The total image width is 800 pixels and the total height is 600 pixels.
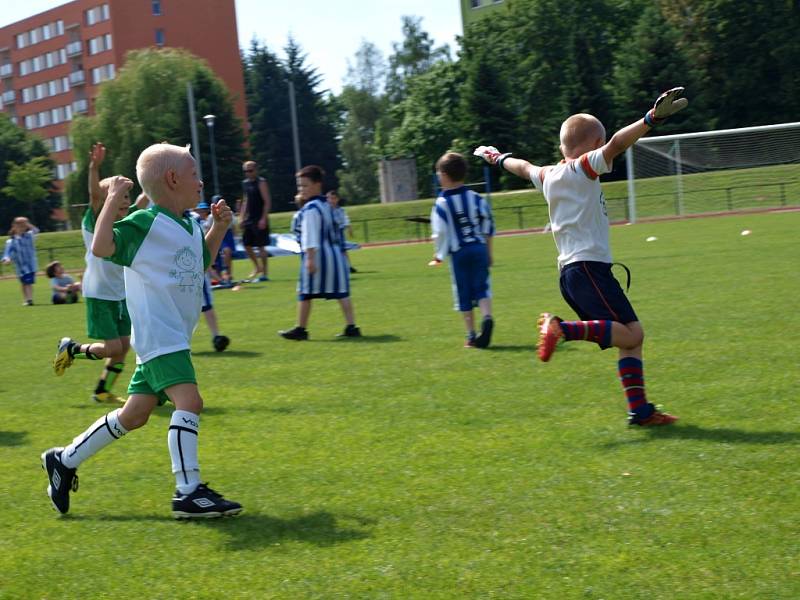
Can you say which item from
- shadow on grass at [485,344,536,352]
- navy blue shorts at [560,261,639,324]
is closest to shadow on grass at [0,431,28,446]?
navy blue shorts at [560,261,639,324]

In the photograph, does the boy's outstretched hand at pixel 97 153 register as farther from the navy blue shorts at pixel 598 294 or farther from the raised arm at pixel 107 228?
the navy blue shorts at pixel 598 294

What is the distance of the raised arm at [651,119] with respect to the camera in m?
5.30

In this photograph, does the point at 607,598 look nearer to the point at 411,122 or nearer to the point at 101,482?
the point at 101,482

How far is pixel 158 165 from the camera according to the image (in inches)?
194

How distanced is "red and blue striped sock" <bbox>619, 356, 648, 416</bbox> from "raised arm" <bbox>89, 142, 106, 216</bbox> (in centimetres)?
334

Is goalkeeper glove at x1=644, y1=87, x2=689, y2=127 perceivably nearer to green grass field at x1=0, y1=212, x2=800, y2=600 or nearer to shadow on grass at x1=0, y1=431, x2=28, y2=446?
green grass field at x1=0, y1=212, x2=800, y2=600

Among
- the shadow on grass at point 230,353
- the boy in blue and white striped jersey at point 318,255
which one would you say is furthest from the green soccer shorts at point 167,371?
the boy in blue and white striped jersey at point 318,255

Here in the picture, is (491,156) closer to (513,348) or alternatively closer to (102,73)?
(513,348)

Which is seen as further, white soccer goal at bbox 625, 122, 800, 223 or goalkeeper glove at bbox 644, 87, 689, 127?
white soccer goal at bbox 625, 122, 800, 223

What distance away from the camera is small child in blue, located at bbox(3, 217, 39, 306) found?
853 inches

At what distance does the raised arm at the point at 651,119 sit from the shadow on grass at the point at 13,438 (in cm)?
424

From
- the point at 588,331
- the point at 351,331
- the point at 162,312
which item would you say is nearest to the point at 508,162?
the point at 588,331

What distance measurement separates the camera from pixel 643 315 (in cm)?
1152

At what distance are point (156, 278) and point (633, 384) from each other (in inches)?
115
